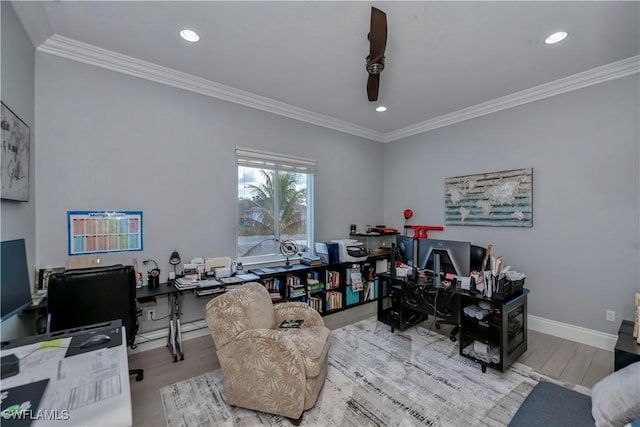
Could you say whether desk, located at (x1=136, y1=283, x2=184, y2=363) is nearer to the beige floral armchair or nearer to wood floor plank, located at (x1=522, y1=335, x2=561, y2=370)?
the beige floral armchair

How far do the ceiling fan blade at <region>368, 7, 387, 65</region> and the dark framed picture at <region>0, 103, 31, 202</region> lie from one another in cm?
227

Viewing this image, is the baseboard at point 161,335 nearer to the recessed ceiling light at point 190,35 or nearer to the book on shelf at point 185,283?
the book on shelf at point 185,283

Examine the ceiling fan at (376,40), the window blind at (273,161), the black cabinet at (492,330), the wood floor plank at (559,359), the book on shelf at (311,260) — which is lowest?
the wood floor plank at (559,359)

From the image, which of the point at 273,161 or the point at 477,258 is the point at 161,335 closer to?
the point at 273,161

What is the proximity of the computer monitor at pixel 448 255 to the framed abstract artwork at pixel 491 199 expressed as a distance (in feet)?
4.26

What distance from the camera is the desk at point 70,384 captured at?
2.82ft

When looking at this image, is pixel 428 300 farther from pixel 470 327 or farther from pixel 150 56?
pixel 150 56

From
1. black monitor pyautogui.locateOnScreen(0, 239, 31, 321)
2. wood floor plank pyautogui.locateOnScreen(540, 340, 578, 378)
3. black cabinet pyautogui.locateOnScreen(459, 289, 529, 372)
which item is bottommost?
Answer: wood floor plank pyautogui.locateOnScreen(540, 340, 578, 378)

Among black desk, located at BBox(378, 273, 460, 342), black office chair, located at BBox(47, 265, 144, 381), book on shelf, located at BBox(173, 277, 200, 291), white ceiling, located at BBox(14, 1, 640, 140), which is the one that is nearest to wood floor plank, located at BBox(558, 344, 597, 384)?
black desk, located at BBox(378, 273, 460, 342)

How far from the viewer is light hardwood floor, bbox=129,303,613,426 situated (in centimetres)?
211

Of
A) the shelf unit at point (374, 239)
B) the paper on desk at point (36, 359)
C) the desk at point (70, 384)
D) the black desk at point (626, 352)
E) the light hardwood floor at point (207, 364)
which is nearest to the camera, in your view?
the desk at point (70, 384)

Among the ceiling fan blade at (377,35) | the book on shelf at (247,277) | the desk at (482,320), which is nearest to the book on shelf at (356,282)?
the desk at (482,320)

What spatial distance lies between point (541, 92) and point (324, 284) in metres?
3.58

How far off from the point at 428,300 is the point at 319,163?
8.03ft
